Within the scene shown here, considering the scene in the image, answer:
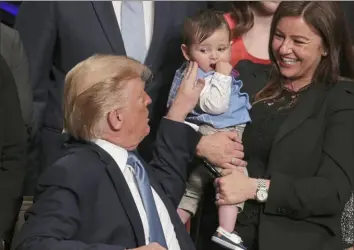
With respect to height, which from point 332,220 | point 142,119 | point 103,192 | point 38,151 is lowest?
point 38,151

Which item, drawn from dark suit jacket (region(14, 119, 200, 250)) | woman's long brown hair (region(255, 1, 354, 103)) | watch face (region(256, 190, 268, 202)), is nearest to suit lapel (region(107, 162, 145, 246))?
dark suit jacket (region(14, 119, 200, 250))

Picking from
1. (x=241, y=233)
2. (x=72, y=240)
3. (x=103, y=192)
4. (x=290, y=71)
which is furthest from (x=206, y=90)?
(x=72, y=240)

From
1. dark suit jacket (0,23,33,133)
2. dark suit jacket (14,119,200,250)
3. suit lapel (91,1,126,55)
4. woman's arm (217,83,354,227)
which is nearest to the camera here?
dark suit jacket (14,119,200,250)

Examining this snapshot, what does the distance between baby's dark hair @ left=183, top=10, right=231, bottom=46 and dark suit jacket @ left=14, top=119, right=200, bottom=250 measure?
25.7 inches

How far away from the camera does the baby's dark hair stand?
8.48ft

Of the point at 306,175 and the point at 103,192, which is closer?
the point at 103,192

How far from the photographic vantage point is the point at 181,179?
237 cm

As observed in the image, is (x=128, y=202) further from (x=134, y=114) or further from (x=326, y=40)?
(x=326, y=40)

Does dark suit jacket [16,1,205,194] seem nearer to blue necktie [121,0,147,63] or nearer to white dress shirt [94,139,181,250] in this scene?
blue necktie [121,0,147,63]

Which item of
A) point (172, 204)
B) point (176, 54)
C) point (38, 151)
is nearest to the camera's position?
point (172, 204)

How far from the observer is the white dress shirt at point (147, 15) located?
291 cm

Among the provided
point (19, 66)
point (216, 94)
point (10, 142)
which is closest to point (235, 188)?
point (216, 94)

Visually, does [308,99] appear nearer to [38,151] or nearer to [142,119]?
[142,119]

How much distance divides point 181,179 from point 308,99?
485 mm
